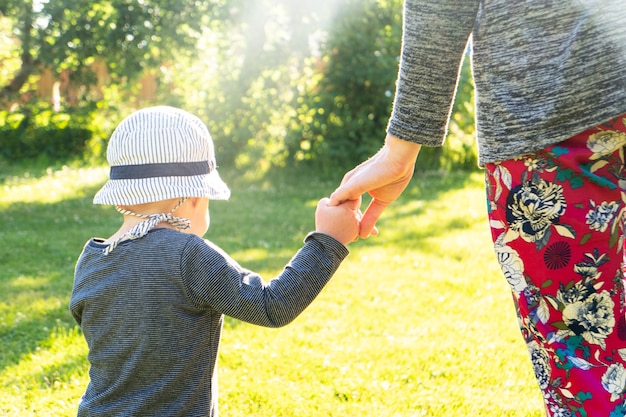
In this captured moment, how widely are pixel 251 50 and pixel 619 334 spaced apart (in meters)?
10.0

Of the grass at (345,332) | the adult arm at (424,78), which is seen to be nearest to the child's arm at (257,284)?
the adult arm at (424,78)

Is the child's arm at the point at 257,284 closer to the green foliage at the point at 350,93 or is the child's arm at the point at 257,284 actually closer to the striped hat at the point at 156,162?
the striped hat at the point at 156,162

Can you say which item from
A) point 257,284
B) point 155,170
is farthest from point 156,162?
point 257,284

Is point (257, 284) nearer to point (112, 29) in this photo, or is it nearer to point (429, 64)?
point (429, 64)

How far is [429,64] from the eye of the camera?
163cm

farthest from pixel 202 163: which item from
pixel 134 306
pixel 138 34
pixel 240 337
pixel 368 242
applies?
pixel 138 34

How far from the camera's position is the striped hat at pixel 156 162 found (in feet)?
6.76

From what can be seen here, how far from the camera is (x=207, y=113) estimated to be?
11.2m

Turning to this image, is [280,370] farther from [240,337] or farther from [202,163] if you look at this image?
[202,163]

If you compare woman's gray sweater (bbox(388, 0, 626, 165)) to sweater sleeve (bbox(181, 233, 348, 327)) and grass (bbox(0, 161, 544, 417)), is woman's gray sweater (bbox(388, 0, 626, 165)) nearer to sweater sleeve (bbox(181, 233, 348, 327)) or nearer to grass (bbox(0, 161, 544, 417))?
sweater sleeve (bbox(181, 233, 348, 327))

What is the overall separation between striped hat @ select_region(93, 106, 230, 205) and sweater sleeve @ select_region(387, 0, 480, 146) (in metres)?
0.64

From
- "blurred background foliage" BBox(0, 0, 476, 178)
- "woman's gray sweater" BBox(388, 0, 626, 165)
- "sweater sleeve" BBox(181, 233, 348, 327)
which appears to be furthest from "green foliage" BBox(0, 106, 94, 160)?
"woman's gray sweater" BBox(388, 0, 626, 165)

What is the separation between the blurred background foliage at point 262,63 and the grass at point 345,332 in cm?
351

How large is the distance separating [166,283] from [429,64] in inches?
35.7
